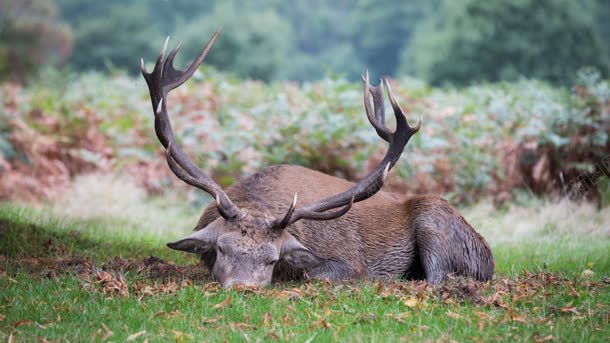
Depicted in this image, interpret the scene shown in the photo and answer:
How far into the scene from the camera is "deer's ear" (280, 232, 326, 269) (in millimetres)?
6625

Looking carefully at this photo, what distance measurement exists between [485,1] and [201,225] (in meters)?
33.4

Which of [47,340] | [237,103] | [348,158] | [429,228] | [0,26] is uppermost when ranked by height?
[0,26]

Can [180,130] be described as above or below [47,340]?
above

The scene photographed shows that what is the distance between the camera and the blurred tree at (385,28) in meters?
50.4

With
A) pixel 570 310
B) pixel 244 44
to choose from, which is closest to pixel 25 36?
pixel 244 44

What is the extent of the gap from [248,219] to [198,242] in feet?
1.52

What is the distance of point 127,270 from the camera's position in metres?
6.86

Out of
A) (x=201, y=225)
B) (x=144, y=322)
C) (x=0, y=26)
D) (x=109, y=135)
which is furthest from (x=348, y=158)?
(x=0, y=26)

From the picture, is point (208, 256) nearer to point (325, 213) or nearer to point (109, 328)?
point (325, 213)

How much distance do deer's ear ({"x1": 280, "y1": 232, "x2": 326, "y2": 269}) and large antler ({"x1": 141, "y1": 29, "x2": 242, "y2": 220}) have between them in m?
0.47

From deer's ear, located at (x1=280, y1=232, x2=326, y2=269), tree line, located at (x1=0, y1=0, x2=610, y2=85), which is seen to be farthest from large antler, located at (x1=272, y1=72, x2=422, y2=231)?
tree line, located at (x1=0, y1=0, x2=610, y2=85)

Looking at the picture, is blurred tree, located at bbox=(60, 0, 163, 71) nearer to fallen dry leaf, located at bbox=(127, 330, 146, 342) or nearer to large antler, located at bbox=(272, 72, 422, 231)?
large antler, located at bbox=(272, 72, 422, 231)

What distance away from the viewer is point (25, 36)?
26703mm

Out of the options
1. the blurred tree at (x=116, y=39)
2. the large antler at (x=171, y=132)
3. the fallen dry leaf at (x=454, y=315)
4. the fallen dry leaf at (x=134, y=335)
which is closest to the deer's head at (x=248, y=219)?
the large antler at (x=171, y=132)
